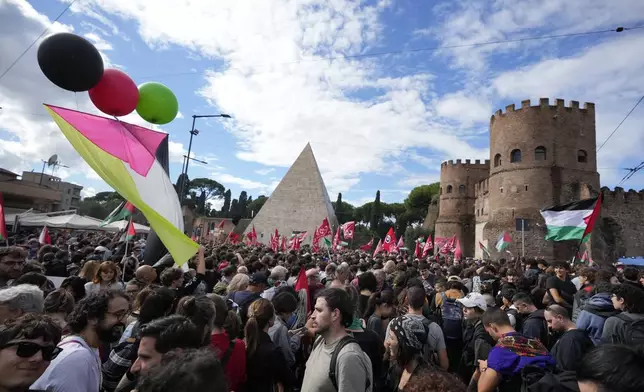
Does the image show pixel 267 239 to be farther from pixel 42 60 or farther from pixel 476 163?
pixel 42 60

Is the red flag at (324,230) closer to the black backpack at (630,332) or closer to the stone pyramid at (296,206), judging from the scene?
the black backpack at (630,332)

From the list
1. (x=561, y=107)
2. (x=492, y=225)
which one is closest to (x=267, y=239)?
(x=492, y=225)

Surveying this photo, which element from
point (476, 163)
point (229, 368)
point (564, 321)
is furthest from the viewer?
point (476, 163)

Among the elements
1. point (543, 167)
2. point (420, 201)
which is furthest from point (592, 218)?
point (420, 201)

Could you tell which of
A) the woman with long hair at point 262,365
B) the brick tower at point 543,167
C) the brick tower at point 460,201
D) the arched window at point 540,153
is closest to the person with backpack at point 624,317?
the woman with long hair at point 262,365

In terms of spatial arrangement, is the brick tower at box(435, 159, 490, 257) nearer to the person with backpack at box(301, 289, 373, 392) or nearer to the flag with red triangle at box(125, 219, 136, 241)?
the flag with red triangle at box(125, 219, 136, 241)

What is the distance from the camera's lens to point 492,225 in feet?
80.6

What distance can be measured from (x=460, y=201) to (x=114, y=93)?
112 ft

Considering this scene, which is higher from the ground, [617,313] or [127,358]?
[617,313]

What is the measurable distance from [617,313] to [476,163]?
113 feet

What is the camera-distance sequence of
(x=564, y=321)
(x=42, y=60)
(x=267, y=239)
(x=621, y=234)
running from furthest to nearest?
1. (x=267, y=239)
2. (x=621, y=234)
3. (x=42, y=60)
4. (x=564, y=321)

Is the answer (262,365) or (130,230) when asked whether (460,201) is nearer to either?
(130,230)

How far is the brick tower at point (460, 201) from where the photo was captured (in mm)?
33750

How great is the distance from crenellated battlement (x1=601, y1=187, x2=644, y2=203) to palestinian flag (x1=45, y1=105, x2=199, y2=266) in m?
28.3
